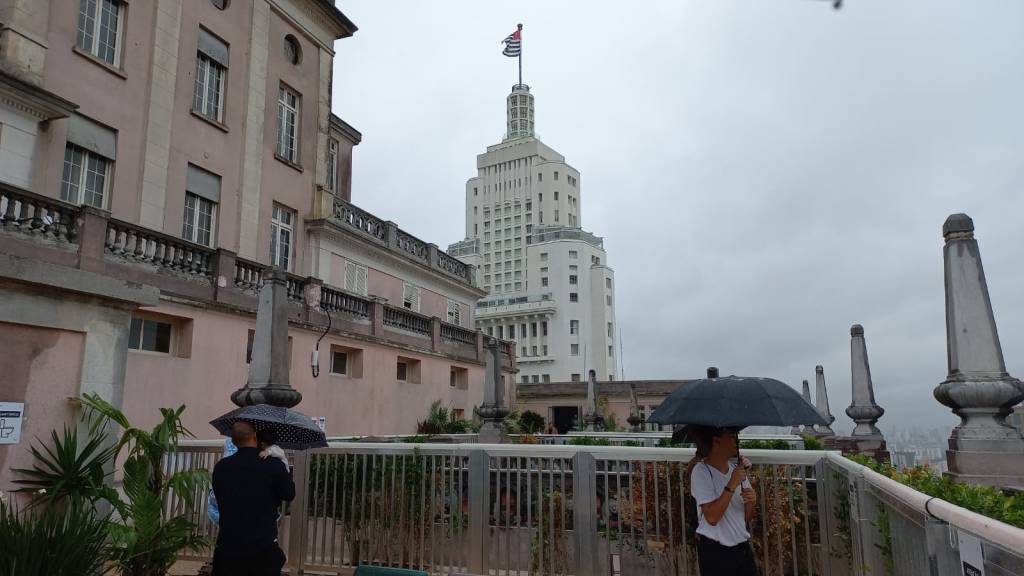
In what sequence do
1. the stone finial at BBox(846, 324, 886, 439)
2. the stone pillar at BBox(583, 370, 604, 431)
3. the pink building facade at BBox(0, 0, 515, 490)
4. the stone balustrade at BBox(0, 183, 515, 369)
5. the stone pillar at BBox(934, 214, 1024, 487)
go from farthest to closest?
the stone pillar at BBox(583, 370, 604, 431) → the stone finial at BBox(846, 324, 886, 439) → the stone balustrade at BBox(0, 183, 515, 369) → the pink building facade at BBox(0, 0, 515, 490) → the stone pillar at BBox(934, 214, 1024, 487)

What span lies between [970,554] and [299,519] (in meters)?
6.74

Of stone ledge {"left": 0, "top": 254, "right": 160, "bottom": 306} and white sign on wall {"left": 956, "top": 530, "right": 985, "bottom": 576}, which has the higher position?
stone ledge {"left": 0, "top": 254, "right": 160, "bottom": 306}

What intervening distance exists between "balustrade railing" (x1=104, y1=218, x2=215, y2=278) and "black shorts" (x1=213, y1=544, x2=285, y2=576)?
10073 millimetres

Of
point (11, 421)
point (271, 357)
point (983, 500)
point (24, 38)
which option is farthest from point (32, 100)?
point (983, 500)

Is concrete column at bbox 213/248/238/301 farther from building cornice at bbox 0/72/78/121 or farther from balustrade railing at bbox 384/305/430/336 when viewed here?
balustrade railing at bbox 384/305/430/336

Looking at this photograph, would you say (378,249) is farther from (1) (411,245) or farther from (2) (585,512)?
(2) (585,512)

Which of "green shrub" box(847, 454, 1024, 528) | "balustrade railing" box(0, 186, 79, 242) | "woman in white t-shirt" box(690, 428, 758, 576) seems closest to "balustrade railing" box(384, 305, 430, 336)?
"balustrade railing" box(0, 186, 79, 242)

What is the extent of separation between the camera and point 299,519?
24.0 feet

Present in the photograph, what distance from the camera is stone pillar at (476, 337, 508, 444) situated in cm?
1488

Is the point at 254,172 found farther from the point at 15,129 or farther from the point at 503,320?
the point at 503,320

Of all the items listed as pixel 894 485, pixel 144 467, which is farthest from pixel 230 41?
pixel 894 485

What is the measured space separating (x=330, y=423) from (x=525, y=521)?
43.7 feet

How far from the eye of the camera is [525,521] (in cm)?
678

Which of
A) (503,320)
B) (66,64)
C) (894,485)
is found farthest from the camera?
(503,320)
